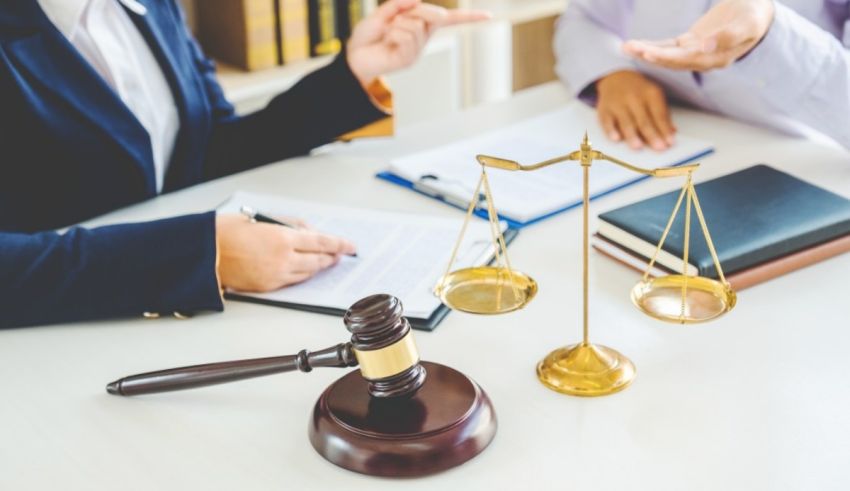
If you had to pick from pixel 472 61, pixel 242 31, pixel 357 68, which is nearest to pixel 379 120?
pixel 357 68

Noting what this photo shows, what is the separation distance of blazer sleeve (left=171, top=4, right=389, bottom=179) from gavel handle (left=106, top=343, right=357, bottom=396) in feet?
2.27

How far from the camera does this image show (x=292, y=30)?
2.45 meters

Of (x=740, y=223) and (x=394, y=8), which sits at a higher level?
(x=394, y=8)

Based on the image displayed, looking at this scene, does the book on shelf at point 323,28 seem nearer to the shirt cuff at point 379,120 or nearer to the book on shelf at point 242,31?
the book on shelf at point 242,31

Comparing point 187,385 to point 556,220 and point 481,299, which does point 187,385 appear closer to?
point 481,299

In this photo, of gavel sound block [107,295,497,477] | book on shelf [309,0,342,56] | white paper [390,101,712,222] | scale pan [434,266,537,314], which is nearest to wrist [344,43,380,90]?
white paper [390,101,712,222]

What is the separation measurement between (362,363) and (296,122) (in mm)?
795

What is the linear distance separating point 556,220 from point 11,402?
2.25 feet

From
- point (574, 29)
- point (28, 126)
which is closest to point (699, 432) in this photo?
point (28, 126)

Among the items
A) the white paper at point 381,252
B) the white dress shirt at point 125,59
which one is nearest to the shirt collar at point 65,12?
the white dress shirt at point 125,59

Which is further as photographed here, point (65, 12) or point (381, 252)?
point (65, 12)

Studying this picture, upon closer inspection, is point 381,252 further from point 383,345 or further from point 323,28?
point 323,28

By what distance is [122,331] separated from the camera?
1.04 m

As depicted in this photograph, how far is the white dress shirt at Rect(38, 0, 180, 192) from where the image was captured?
1.32 m
